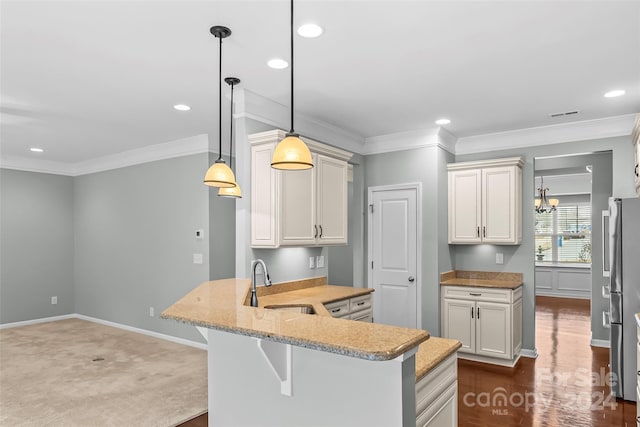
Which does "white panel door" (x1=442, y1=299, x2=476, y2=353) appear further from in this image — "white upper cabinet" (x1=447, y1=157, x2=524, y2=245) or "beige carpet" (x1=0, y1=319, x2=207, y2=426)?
"beige carpet" (x1=0, y1=319, x2=207, y2=426)

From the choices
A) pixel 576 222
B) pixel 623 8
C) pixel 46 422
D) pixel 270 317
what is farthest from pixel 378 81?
pixel 576 222

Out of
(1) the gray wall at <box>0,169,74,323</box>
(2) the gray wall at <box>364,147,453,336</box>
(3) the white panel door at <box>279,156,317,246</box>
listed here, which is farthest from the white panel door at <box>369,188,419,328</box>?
(1) the gray wall at <box>0,169,74,323</box>

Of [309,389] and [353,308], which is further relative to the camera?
[353,308]

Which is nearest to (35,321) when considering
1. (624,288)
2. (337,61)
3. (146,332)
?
(146,332)

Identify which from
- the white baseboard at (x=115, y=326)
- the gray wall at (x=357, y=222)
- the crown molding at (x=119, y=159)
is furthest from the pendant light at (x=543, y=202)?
the white baseboard at (x=115, y=326)

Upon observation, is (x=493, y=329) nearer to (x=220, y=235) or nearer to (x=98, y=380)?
(x=220, y=235)

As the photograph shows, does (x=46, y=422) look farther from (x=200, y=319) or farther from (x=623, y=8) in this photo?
(x=623, y=8)

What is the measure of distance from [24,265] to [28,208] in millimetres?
920

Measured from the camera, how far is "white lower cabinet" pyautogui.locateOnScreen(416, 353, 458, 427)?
1669 mm

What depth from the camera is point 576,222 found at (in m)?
9.48

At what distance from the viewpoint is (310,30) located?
8.10ft

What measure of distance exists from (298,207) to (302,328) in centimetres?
217

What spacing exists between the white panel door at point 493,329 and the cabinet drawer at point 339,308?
1.73m

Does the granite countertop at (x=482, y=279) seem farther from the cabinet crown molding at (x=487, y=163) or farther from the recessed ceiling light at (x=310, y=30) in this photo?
the recessed ceiling light at (x=310, y=30)
